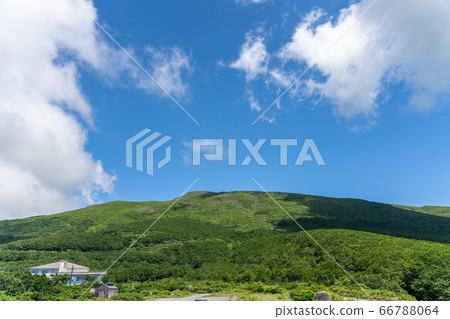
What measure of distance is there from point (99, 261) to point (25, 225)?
51763 mm

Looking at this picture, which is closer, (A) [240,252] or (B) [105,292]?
(B) [105,292]

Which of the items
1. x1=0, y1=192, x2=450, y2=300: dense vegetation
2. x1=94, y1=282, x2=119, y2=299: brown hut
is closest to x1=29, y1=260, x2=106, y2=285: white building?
x1=0, y1=192, x2=450, y2=300: dense vegetation

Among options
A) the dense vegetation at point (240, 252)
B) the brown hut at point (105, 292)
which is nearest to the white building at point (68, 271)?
the dense vegetation at point (240, 252)

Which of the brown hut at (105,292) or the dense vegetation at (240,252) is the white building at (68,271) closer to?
the dense vegetation at (240,252)

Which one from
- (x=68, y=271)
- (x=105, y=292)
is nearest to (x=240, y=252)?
(x=68, y=271)

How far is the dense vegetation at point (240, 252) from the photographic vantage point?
25047mm

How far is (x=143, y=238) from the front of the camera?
6006cm

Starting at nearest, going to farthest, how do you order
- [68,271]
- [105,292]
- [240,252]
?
[105,292] → [68,271] → [240,252]

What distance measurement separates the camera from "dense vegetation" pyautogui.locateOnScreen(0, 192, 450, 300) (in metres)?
25.0

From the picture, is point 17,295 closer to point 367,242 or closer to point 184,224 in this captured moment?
point 367,242

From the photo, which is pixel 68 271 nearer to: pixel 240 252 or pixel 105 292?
pixel 105 292

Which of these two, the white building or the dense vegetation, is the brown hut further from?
the white building

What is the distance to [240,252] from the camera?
171 feet
